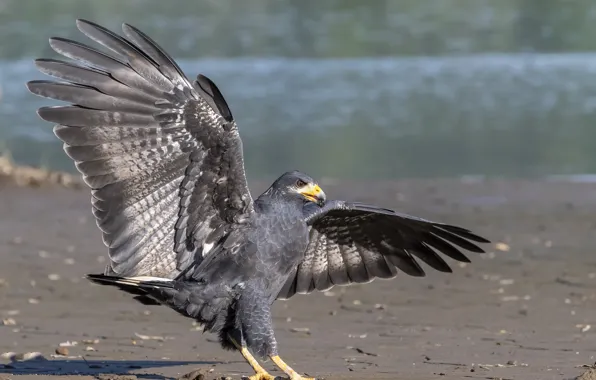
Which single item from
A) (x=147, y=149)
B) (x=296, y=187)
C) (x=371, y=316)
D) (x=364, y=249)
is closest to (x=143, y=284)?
(x=147, y=149)

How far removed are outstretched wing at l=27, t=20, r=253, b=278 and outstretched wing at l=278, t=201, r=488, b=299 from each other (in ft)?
2.98

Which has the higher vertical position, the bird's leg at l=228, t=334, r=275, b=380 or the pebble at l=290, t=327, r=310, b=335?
the pebble at l=290, t=327, r=310, b=335

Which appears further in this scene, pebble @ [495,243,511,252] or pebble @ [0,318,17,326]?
pebble @ [495,243,511,252]

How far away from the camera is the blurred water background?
54.6 ft

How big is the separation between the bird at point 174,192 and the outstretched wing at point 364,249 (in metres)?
0.59

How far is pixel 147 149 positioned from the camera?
262 inches

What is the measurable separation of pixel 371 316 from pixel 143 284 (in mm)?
2492

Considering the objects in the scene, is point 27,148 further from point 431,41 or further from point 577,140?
point 431,41

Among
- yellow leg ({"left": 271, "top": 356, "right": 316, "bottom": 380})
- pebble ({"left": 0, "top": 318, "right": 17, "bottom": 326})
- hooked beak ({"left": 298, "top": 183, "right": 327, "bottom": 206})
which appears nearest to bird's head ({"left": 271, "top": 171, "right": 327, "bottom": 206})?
hooked beak ({"left": 298, "top": 183, "right": 327, "bottom": 206})

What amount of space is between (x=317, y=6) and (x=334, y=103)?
14.8m

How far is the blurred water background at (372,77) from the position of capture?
1664 centimetres

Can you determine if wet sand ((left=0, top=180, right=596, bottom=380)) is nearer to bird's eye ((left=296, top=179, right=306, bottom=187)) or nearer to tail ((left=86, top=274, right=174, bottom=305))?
tail ((left=86, top=274, right=174, bottom=305))

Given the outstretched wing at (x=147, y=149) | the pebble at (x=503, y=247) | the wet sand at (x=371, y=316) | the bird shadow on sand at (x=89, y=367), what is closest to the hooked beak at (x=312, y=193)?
the outstretched wing at (x=147, y=149)

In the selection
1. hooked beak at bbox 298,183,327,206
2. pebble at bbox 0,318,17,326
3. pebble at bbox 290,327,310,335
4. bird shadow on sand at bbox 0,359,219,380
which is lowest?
bird shadow on sand at bbox 0,359,219,380
